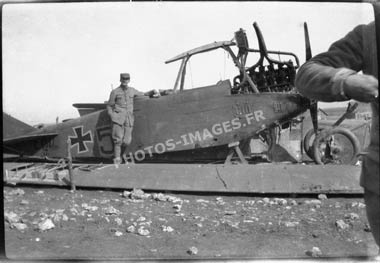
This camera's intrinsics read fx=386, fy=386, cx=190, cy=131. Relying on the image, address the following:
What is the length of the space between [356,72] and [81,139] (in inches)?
252

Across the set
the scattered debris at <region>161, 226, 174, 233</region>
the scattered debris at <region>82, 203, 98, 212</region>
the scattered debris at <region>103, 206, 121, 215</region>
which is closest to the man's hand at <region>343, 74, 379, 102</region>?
the scattered debris at <region>161, 226, 174, 233</region>

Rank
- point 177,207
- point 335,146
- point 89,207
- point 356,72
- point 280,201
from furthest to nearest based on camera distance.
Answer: point 335,146, point 280,201, point 177,207, point 89,207, point 356,72

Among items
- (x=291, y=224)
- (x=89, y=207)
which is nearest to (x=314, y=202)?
(x=291, y=224)

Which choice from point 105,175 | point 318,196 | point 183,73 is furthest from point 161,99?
point 318,196

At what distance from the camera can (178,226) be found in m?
Result: 3.90

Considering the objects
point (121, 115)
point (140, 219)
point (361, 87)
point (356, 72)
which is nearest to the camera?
point (361, 87)

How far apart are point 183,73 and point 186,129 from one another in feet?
3.21

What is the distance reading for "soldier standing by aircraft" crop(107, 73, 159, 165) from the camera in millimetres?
6672

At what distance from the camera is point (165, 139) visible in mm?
6777

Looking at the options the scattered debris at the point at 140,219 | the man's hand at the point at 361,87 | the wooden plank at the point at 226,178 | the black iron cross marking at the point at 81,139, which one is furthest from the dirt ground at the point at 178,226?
the black iron cross marking at the point at 81,139

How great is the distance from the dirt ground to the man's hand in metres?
0.67

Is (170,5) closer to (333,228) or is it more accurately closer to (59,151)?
(333,228)

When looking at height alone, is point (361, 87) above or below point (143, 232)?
above

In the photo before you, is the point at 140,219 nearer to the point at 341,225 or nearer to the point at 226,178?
the point at 226,178
